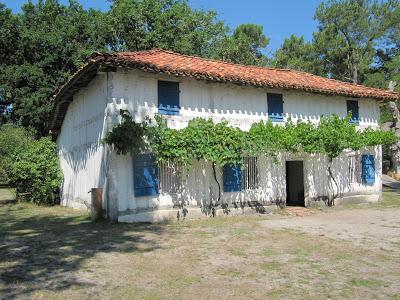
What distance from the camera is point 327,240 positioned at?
963 cm

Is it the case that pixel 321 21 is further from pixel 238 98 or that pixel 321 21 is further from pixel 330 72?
pixel 238 98

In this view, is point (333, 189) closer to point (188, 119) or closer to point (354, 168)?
point (354, 168)

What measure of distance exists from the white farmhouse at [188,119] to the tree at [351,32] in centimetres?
1943

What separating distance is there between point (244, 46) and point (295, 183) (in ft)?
62.1

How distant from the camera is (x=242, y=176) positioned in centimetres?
1446

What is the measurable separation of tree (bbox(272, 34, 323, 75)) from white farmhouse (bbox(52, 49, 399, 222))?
1912 centimetres

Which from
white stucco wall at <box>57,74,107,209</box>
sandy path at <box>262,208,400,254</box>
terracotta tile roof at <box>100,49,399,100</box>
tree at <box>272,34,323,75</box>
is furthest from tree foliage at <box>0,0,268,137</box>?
sandy path at <box>262,208,400,254</box>

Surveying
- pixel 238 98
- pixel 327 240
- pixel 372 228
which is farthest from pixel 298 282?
pixel 238 98

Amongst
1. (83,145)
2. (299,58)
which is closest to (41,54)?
(83,145)

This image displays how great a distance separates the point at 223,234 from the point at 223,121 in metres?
4.57

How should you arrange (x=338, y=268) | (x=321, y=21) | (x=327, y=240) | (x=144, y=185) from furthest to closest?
(x=321, y=21)
(x=144, y=185)
(x=327, y=240)
(x=338, y=268)

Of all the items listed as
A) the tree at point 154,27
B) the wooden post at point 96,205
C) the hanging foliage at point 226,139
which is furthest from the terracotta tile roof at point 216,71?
the tree at point 154,27

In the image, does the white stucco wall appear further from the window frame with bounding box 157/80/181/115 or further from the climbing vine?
the window frame with bounding box 157/80/181/115

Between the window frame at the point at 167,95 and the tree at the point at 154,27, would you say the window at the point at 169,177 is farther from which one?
the tree at the point at 154,27
